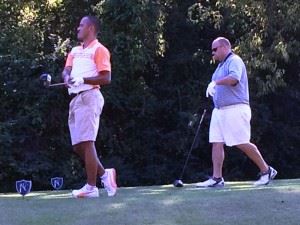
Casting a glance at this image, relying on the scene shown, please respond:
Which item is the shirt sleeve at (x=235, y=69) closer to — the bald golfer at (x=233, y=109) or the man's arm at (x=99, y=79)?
the bald golfer at (x=233, y=109)

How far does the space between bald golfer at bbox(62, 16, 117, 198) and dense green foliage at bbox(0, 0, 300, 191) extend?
802 centimetres

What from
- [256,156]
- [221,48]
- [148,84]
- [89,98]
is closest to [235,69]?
[221,48]

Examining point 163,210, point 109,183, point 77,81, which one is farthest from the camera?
point 109,183

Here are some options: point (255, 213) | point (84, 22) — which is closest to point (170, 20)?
point (84, 22)

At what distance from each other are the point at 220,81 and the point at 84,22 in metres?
2.01

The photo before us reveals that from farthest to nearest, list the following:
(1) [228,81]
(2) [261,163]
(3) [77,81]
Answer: (2) [261,163] < (1) [228,81] < (3) [77,81]

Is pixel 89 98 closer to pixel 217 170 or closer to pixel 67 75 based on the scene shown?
pixel 67 75

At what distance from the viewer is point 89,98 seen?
7.27 meters

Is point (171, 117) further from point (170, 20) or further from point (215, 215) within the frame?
point (215, 215)

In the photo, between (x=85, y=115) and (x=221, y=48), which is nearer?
(x=85, y=115)

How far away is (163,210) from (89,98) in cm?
178

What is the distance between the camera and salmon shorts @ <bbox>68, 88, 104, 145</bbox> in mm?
7230

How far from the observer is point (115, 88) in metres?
16.8

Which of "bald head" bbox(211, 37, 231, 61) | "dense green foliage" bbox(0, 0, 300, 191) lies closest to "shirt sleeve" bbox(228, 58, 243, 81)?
A: "bald head" bbox(211, 37, 231, 61)
